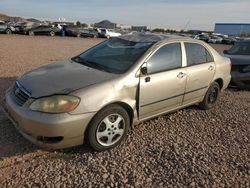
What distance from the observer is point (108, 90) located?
3.78 meters

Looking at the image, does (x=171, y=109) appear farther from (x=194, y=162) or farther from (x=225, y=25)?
A: (x=225, y=25)

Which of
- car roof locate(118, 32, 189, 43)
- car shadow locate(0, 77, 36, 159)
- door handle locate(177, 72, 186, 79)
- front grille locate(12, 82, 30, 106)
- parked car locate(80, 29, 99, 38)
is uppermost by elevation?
car roof locate(118, 32, 189, 43)

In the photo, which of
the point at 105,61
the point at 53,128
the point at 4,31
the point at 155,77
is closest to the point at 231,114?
the point at 155,77

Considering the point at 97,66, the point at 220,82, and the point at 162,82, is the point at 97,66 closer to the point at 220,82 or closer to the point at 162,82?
the point at 162,82

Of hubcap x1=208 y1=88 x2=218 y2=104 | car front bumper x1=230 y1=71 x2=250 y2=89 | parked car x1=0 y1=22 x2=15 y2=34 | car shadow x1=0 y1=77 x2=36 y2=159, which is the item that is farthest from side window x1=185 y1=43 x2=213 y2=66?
parked car x1=0 y1=22 x2=15 y2=34

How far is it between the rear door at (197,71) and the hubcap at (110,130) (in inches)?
63.0

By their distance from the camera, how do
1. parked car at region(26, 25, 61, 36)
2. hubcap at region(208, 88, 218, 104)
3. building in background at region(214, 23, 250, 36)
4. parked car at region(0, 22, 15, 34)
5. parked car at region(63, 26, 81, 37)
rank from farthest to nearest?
building in background at region(214, 23, 250, 36), parked car at region(63, 26, 81, 37), parked car at region(26, 25, 61, 36), parked car at region(0, 22, 15, 34), hubcap at region(208, 88, 218, 104)

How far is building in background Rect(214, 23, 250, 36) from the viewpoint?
91.8 m

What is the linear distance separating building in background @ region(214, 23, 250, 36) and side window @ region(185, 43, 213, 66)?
91483 mm

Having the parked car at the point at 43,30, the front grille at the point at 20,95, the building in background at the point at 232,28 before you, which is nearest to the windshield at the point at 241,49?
the front grille at the point at 20,95

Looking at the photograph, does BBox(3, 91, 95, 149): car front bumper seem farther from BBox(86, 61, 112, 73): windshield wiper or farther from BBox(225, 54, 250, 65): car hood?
BBox(225, 54, 250, 65): car hood

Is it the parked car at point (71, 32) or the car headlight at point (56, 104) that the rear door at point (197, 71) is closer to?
the car headlight at point (56, 104)

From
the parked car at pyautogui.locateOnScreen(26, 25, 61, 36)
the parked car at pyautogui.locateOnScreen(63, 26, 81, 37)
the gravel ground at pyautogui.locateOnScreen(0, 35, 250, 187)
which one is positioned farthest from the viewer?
the parked car at pyautogui.locateOnScreen(63, 26, 81, 37)

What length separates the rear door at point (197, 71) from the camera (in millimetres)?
5109
